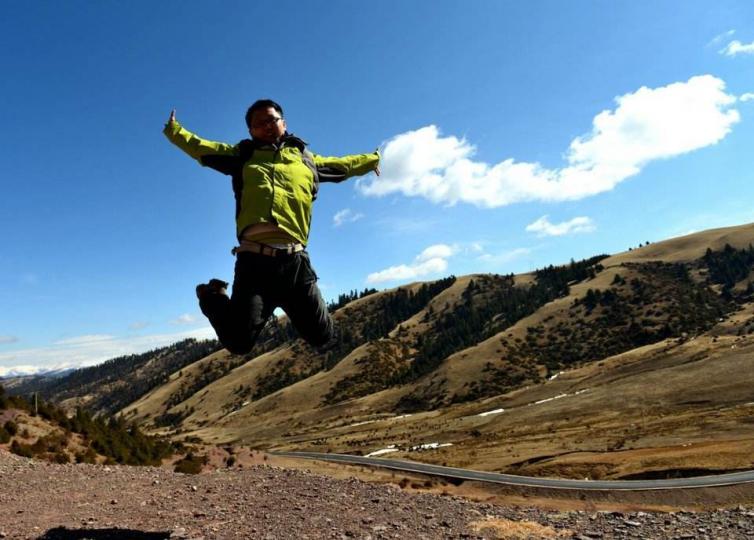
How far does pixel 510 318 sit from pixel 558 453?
112587mm

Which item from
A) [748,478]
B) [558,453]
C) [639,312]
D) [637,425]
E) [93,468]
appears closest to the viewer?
[93,468]

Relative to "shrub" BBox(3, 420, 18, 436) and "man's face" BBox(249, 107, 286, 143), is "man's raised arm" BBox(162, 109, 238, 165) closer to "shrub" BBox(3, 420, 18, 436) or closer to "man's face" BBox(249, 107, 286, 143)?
"man's face" BBox(249, 107, 286, 143)

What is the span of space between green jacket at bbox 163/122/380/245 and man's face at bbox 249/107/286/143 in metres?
0.12

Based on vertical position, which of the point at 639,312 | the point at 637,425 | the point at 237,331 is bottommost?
the point at 637,425

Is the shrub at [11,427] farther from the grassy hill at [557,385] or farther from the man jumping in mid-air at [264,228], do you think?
the grassy hill at [557,385]

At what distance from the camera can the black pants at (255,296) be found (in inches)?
260

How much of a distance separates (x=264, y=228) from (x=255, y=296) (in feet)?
3.04

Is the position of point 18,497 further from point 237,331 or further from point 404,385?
point 404,385

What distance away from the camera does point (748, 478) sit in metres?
33.5

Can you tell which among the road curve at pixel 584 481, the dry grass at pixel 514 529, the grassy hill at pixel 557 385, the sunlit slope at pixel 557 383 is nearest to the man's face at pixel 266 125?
the dry grass at pixel 514 529

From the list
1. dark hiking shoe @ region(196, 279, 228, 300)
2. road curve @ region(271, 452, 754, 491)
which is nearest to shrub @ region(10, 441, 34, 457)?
dark hiking shoe @ region(196, 279, 228, 300)

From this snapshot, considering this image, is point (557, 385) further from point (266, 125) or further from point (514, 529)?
point (266, 125)

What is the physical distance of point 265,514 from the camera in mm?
12852

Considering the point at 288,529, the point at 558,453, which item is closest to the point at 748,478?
the point at 558,453
